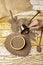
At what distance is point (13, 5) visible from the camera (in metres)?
1.72

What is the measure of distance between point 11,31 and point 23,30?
0.33 feet

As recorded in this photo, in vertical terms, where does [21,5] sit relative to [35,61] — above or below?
above

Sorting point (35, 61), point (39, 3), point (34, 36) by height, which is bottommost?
point (35, 61)

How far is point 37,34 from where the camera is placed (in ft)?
4.81

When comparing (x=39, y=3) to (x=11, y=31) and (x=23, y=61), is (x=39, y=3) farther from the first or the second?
(x=23, y=61)

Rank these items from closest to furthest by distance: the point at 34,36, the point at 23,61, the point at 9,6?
1. the point at 23,61
2. the point at 34,36
3. the point at 9,6

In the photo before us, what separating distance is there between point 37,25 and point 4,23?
0.93 feet

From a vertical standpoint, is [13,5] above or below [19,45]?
above

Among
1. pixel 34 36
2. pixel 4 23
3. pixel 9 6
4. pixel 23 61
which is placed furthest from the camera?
pixel 9 6

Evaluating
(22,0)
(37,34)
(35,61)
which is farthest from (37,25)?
(22,0)

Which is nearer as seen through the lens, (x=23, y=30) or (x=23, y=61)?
(x=23, y=61)

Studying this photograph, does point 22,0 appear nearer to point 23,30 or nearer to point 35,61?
point 23,30

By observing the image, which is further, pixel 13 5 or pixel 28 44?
pixel 13 5

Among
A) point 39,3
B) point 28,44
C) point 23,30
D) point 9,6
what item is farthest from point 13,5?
point 28,44
